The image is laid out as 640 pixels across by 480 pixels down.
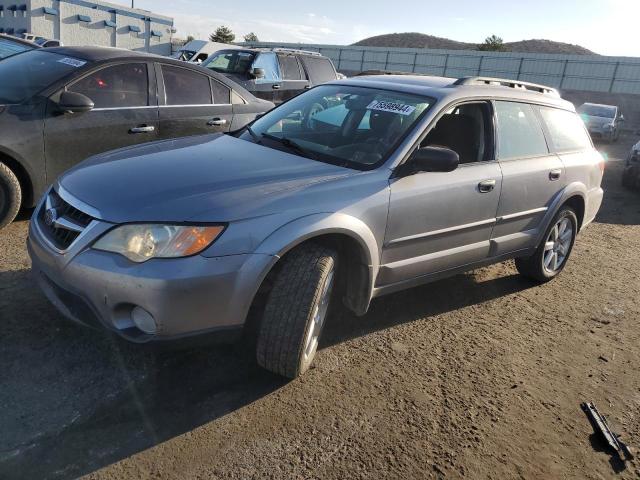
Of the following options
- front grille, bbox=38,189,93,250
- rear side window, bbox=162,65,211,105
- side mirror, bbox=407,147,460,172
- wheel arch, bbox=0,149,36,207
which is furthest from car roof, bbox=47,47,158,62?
side mirror, bbox=407,147,460,172

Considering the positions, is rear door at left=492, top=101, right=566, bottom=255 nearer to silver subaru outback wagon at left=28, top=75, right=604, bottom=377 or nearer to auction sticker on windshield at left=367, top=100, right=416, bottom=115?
silver subaru outback wagon at left=28, top=75, right=604, bottom=377

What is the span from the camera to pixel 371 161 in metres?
3.30

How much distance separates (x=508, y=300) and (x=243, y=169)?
8.66 ft

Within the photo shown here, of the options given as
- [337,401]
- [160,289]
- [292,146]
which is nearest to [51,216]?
[160,289]

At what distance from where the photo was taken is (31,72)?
16.1 ft

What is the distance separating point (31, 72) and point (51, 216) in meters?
2.68

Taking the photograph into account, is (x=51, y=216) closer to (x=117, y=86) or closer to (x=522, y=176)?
(x=117, y=86)

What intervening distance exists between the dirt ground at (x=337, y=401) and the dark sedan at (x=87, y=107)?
0.81 metres

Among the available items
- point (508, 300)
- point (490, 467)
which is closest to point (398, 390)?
point (490, 467)

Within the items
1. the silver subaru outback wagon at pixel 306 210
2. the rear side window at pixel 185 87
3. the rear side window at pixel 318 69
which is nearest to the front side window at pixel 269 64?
the rear side window at pixel 318 69

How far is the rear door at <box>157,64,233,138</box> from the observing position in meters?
5.38

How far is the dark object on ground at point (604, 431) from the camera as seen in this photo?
2.79 metres

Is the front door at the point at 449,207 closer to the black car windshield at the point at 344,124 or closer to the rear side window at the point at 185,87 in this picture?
the black car windshield at the point at 344,124

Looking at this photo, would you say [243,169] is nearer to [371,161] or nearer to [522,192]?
[371,161]
